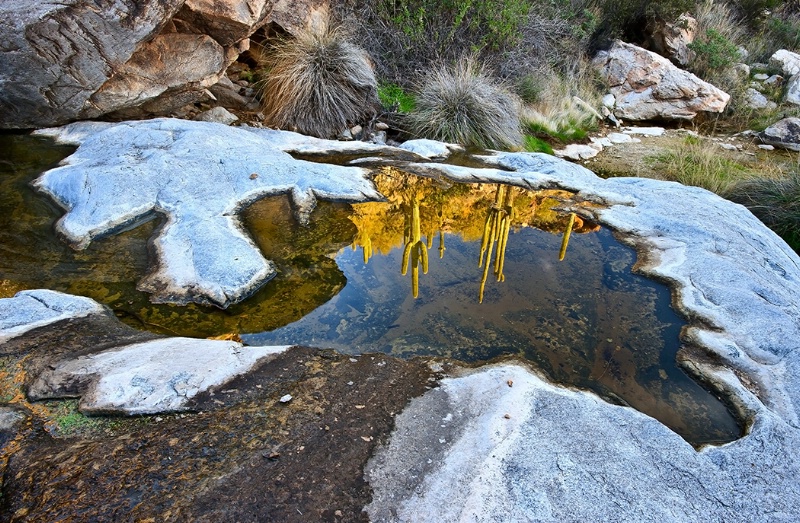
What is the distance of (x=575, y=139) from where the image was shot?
786 cm

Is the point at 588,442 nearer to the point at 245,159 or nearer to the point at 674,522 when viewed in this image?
the point at 674,522

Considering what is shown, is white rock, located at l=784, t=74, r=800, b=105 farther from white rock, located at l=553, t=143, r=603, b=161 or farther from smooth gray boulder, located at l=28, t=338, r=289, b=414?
smooth gray boulder, located at l=28, t=338, r=289, b=414

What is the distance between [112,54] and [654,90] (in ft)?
28.9

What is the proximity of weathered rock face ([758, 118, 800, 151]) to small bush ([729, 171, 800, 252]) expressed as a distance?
3890mm

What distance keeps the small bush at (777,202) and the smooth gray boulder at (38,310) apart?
577 cm

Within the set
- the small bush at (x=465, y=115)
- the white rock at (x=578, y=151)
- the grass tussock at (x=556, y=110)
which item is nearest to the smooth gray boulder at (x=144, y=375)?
the small bush at (x=465, y=115)

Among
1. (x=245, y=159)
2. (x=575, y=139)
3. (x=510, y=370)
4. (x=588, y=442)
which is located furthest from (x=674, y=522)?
(x=575, y=139)

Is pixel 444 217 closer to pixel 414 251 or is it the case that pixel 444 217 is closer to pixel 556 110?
pixel 414 251

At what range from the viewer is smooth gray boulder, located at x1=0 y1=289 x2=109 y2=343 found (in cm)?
237

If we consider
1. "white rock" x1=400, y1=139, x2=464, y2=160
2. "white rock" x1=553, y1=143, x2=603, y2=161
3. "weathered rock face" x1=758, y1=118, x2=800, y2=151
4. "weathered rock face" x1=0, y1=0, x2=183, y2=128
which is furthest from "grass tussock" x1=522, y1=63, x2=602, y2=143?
"weathered rock face" x1=0, y1=0, x2=183, y2=128

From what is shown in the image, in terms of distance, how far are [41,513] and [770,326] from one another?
3155 millimetres

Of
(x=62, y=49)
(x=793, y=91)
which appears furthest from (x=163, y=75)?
(x=793, y=91)

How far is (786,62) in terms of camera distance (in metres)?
10.7

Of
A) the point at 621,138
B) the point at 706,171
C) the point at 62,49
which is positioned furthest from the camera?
the point at 621,138
